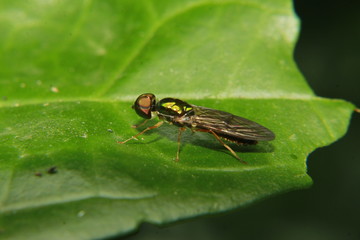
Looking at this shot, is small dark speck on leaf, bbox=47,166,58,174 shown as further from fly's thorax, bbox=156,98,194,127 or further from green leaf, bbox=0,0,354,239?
fly's thorax, bbox=156,98,194,127

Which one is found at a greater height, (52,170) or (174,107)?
(174,107)

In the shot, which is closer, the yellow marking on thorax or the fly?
the fly

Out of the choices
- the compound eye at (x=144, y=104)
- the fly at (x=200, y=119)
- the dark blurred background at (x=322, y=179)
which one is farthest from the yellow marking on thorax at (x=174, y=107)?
the dark blurred background at (x=322, y=179)

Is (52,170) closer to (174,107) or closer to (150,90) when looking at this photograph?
(150,90)

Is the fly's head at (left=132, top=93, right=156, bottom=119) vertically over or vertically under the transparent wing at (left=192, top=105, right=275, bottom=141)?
over

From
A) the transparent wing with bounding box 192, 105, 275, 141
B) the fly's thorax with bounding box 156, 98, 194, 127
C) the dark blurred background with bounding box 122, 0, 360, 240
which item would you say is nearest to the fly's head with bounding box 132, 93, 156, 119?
the fly's thorax with bounding box 156, 98, 194, 127

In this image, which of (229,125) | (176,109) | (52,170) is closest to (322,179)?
(229,125)

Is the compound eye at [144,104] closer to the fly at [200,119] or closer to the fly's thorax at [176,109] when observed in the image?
the fly at [200,119]
